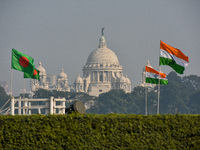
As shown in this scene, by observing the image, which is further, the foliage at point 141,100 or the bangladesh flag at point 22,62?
the foliage at point 141,100

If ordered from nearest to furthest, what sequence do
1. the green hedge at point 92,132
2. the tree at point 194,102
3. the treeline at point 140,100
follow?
the green hedge at point 92,132 → the treeline at point 140,100 → the tree at point 194,102

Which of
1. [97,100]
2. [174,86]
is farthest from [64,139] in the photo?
[97,100]

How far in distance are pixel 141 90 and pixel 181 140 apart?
17199 cm

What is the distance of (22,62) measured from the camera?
3609 centimetres

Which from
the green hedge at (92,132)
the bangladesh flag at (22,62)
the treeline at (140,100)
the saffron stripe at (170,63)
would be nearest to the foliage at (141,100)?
the treeline at (140,100)

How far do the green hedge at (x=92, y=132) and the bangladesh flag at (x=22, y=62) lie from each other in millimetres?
10406

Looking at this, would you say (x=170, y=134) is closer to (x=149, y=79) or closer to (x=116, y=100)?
(x=149, y=79)

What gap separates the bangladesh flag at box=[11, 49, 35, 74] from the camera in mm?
35875

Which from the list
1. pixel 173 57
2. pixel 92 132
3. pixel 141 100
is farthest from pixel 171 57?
pixel 141 100

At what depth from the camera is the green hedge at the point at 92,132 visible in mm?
25375

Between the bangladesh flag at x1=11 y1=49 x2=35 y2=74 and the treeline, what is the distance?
13491 centimetres

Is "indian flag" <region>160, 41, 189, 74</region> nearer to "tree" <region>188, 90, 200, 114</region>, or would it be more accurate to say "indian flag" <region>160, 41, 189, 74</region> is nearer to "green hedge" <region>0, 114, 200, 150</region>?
"green hedge" <region>0, 114, 200, 150</region>

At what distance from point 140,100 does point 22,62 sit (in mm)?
153607

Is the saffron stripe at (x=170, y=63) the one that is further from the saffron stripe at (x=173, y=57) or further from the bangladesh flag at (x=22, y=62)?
the bangladesh flag at (x=22, y=62)
